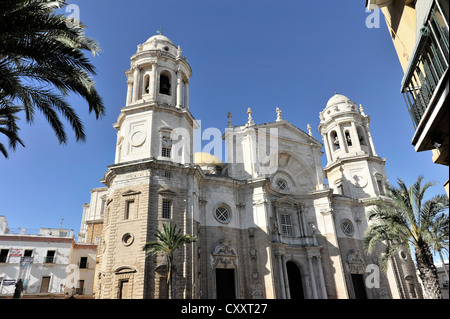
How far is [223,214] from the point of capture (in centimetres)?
2819

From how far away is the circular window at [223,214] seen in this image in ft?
91.2

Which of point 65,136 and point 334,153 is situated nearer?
point 65,136

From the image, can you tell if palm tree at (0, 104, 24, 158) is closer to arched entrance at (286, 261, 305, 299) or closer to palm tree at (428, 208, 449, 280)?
palm tree at (428, 208, 449, 280)

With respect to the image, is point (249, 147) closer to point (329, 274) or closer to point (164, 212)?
point (164, 212)

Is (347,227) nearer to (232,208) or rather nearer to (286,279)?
(286,279)

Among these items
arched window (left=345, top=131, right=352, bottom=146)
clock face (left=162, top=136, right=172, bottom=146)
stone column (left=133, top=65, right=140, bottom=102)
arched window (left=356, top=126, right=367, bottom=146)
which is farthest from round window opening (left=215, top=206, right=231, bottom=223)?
arched window (left=356, top=126, right=367, bottom=146)

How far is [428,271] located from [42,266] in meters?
31.9

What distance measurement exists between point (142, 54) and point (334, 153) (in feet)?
80.8

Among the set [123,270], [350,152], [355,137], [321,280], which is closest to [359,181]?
[350,152]

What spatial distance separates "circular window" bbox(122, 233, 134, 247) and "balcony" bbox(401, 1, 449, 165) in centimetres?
1911

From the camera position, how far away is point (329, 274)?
1171 inches

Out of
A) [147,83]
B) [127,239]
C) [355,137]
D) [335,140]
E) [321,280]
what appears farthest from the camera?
[335,140]

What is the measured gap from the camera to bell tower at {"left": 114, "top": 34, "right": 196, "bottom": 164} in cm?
2641
